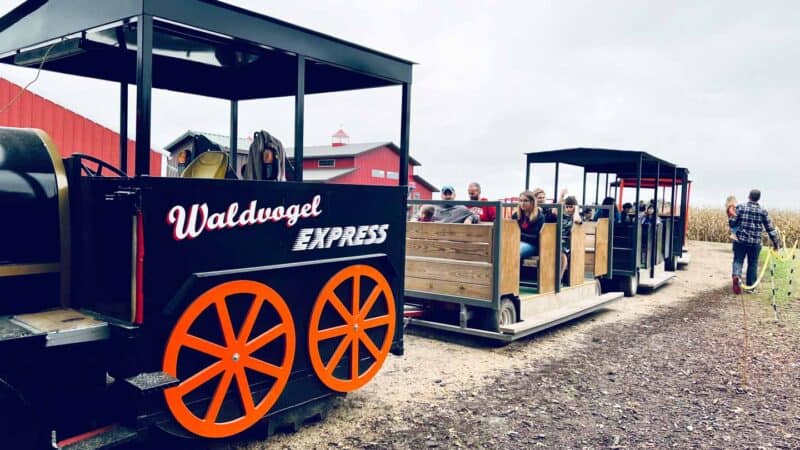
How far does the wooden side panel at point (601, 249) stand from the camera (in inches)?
361

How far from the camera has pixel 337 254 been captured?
159 inches

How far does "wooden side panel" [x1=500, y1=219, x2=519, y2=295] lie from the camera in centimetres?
642

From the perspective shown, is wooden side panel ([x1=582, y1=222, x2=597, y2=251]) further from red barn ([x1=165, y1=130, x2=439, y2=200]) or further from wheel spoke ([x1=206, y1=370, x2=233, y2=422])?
red barn ([x1=165, y1=130, x2=439, y2=200])

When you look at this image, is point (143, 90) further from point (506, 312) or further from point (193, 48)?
point (506, 312)

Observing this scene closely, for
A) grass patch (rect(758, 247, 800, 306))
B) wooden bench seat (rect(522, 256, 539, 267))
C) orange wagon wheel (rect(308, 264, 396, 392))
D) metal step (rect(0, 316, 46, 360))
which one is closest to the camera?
metal step (rect(0, 316, 46, 360))

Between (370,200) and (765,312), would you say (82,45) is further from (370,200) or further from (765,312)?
(765,312)

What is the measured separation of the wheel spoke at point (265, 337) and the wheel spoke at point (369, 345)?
2.52ft

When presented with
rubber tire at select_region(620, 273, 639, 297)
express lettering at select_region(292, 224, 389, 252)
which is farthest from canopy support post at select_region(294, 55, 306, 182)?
rubber tire at select_region(620, 273, 639, 297)

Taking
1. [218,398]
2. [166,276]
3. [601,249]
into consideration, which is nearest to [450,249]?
[601,249]

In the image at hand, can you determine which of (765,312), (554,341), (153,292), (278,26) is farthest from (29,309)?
(765,312)

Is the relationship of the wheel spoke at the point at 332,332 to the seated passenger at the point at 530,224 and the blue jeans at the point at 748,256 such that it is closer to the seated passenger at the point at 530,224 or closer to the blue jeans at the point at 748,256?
the seated passenger at the point at 530,224

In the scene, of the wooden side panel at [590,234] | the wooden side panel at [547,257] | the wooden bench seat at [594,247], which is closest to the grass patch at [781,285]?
the wooden bench seat at [594,247]

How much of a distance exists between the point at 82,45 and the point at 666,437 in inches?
177

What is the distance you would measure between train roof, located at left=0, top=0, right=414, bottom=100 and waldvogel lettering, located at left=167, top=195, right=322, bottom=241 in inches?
32.4
